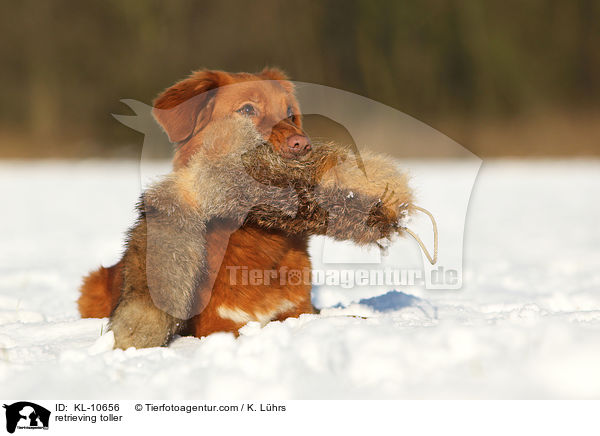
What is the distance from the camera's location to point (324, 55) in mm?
15672

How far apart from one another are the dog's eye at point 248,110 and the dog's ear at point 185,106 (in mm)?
154

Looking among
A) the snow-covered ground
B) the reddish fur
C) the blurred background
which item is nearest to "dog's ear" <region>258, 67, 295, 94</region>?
the reddish fur

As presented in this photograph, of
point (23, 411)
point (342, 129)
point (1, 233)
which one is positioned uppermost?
point (1, 233)

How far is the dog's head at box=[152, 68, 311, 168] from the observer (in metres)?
2.99

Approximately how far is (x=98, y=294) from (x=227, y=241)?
1.16m

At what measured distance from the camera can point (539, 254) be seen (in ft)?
18.9

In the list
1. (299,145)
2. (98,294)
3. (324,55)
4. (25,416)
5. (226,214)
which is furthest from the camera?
(324,55)

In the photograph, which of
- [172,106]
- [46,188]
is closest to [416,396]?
[172,106]

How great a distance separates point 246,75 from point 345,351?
1740mm

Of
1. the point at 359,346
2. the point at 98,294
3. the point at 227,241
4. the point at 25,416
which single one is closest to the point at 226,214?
the point at 227,241

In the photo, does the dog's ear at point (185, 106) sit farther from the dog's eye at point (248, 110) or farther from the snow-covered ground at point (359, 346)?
the snow-covered ground at point (359, 346)

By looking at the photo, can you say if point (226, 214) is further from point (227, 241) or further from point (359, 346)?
point (359, 346)

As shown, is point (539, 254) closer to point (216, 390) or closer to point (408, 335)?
point (408, 335)

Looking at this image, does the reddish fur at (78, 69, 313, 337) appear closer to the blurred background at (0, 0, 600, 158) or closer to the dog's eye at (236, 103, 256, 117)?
the dog's eye at (236, 103, 256, 117)
